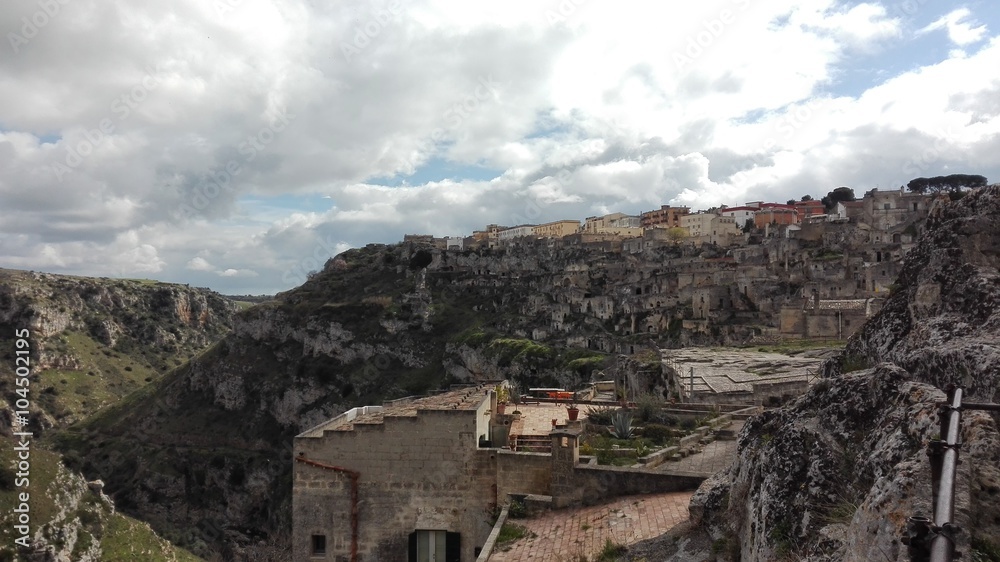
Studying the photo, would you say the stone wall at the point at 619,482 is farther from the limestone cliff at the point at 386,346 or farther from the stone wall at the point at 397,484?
the limestone cliff at the point at 386,346

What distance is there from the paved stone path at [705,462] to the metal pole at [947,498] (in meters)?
8.08

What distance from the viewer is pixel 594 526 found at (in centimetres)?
932

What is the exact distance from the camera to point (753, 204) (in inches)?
4638

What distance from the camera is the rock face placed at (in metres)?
3.07

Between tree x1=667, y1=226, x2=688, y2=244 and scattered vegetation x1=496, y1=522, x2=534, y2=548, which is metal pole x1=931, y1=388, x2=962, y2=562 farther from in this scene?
tree x1=667, y1=226, x2=688, y2=244

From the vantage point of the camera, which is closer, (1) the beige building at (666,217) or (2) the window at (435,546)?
(2) the window at (435,546)

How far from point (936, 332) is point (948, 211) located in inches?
90.6

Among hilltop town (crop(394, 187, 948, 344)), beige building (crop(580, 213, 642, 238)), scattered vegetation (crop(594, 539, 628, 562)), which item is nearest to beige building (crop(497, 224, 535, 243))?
beige building (crop(580, 213, 642, 238))

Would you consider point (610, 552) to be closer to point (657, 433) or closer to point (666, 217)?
point (657, 433)

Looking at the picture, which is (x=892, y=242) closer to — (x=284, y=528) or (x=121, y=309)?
(x=284, y=528)

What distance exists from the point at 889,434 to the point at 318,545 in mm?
11247

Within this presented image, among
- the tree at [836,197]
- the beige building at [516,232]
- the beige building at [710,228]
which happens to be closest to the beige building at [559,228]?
the beige building at [516,232]

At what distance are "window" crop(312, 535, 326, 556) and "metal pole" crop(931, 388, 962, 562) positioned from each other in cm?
1181

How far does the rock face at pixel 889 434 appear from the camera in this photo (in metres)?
3.07
